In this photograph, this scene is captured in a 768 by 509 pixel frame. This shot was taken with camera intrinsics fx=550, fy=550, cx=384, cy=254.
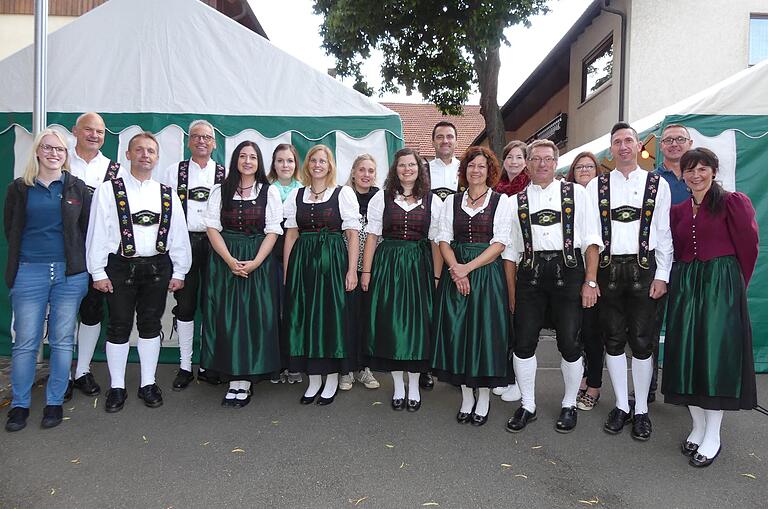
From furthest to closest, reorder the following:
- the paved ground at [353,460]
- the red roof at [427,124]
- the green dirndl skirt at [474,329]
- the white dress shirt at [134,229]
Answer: the red roof at [427,124]
the white dress shirt at [134,229]
the green dirndl skirt at [474,329]
the paved ground at [353,460]

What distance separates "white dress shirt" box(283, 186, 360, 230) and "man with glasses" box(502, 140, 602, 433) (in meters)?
0.95

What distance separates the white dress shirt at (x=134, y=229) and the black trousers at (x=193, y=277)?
272mm

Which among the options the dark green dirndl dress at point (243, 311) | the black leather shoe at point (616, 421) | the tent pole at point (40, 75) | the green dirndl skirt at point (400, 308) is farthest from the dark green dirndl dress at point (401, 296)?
the tent pole at point (40, 75)

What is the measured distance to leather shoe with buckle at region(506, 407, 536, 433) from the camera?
3.08 meters

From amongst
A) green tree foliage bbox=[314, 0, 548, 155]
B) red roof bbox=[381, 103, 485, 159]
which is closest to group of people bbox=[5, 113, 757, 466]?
green tree foliage bbox=[314, 0, 548, 155]

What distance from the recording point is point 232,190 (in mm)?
3387

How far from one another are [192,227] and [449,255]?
5.87 feet

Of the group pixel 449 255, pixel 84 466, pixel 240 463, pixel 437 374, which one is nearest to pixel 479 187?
pixel 449 255

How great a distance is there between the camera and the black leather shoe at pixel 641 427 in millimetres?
2984

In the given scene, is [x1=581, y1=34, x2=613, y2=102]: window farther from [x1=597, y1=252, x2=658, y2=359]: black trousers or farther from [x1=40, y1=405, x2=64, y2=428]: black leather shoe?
[x1=40, y1=405, x2=64, y2=428]: black leather shoe

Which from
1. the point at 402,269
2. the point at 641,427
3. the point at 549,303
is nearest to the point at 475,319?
the point at 549,303

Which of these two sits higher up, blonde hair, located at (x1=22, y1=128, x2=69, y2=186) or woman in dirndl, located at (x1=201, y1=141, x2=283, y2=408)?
blonde hair, located at (x1=22, y1=128, x2=69, y2=186)

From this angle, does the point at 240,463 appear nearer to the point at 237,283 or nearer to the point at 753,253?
the point at 237,283

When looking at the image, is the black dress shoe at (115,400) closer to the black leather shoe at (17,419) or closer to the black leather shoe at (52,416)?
the black leather shoe at (52,416)
